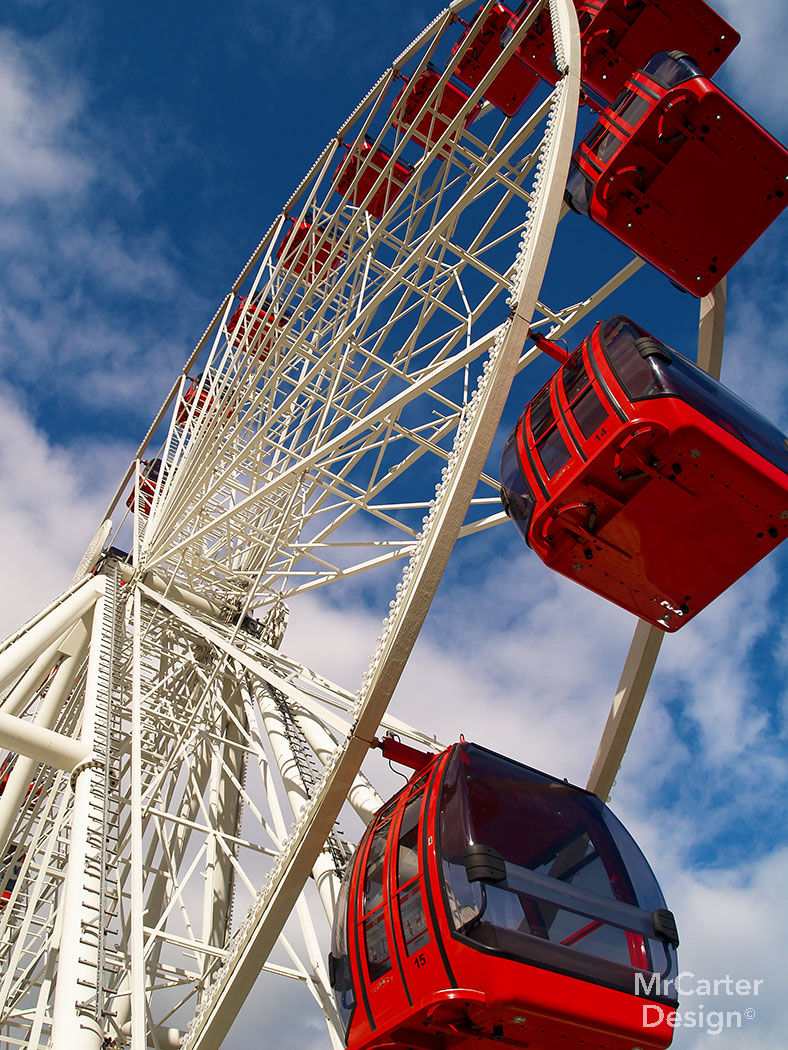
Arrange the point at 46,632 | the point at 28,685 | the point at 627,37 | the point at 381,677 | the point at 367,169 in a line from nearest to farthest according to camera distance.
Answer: the point at 381,677, the point at 627,37, the point at 28,685, the point at 46,632, the point at 367,169

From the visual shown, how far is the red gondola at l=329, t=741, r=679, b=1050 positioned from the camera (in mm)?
4445

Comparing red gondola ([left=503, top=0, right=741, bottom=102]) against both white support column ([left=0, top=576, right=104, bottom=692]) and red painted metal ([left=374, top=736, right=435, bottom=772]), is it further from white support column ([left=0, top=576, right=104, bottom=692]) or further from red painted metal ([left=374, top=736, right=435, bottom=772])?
white support column ([left=0, top=576, right=104, bottom=692])

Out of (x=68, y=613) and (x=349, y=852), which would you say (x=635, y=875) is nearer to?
(x=349, y=852)

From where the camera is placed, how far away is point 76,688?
43.4 ft

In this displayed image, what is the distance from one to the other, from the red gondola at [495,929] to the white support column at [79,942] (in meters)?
1.52

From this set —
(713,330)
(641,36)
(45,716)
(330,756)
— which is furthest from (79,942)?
(641,36)

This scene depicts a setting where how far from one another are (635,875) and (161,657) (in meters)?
8.51

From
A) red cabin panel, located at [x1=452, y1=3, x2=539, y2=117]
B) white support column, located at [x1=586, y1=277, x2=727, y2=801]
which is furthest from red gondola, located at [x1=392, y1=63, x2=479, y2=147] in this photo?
white support column, located at [x1=586, y1=277, x2=727, y2=801]

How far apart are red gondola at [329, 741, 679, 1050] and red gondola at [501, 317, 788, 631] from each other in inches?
67.4

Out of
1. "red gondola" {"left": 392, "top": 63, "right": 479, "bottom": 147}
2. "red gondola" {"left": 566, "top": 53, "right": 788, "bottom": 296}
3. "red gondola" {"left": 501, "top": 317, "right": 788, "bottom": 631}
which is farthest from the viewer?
"red gondola" {"left": 392, "top": 63, "right": 479, "bottom": 147}

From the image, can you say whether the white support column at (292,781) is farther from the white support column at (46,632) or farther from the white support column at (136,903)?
the white support column at (46,632)

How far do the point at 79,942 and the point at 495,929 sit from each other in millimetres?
3094

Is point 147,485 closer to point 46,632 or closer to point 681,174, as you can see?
point 46,632

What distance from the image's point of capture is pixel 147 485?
714 inches
